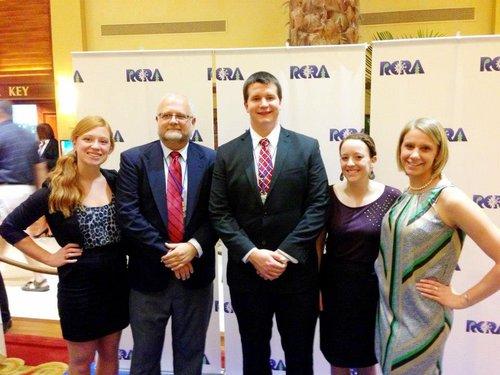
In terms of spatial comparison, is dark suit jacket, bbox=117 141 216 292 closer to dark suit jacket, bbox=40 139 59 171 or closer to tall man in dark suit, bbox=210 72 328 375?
tall man in dark suit, bbox=210 72 328 375

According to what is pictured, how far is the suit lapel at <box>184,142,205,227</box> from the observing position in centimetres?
223

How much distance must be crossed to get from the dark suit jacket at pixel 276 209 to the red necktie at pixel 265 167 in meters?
0.04

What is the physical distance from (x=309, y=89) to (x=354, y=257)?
1.24 m

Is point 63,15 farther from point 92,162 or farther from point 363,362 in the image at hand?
point 363,362

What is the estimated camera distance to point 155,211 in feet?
7.28

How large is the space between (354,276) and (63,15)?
7.87m

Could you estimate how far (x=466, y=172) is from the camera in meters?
2.69

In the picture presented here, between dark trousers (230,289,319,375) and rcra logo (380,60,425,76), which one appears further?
rcra logo (380,60,425,76)

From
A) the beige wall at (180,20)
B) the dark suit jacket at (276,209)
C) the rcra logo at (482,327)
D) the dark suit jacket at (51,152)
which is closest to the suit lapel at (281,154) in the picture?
the dark suit jacket at (276,209)

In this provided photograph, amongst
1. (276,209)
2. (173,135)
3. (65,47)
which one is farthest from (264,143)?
(65,47)

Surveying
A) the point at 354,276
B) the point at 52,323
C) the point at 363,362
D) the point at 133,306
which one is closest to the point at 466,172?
the point at 354,276

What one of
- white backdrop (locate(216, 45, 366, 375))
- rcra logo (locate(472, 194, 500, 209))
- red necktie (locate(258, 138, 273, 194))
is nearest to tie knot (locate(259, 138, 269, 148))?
red necktie (locate(258, 138, 273, 194))

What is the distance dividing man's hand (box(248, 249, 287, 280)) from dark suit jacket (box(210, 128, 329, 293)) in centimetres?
5

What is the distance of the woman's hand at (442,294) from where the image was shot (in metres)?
1.75
